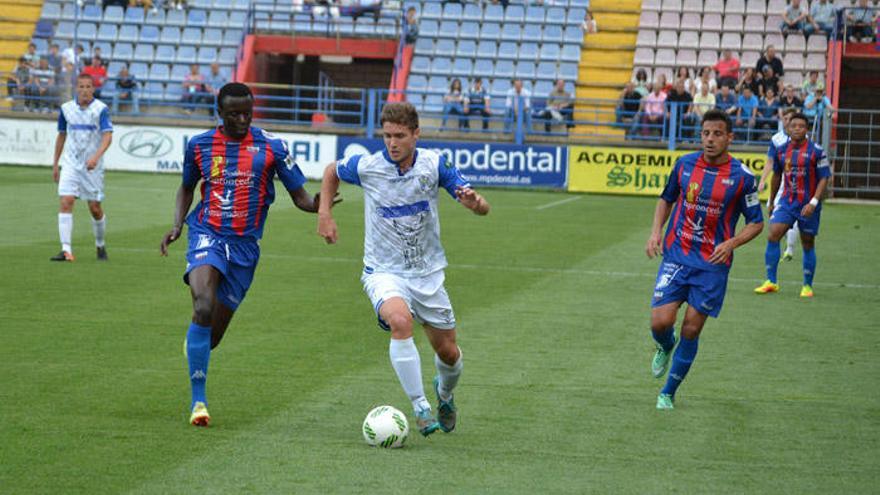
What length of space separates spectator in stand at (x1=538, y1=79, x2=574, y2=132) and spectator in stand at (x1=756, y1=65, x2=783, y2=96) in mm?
4492

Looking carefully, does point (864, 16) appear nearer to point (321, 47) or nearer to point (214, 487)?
point (321, 47)

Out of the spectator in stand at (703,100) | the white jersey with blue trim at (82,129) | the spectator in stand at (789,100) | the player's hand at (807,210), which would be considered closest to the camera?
the player's hand at (807,210)

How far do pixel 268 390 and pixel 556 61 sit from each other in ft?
92.6

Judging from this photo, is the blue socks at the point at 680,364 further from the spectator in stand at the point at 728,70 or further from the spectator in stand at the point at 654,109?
the spectator in stand at the point at 728,70

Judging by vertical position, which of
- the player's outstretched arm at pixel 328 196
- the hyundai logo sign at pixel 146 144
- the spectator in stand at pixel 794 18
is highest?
the spectator in stand at pixel 794 18

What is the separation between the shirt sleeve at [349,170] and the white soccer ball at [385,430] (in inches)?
53.8

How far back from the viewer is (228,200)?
25.6 feet

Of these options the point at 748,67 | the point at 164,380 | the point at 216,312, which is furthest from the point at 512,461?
the point at 748,67

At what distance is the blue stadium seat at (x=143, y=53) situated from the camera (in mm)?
36697

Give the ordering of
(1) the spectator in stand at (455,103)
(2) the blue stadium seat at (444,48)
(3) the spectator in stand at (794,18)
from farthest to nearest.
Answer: (2) the blue stadium seat at (444,48)
(3) the spectator in stand at (794,18)
(1) the spectator in stand at (455,103)

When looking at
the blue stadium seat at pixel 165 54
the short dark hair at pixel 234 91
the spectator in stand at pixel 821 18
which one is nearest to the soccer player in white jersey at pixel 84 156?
the short dark hair at pixel 234 91

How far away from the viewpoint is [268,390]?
8.36 metres

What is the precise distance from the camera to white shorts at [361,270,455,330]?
7.22 metres

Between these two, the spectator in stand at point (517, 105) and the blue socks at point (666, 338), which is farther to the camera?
the spectator in stand at point (517, 105)
